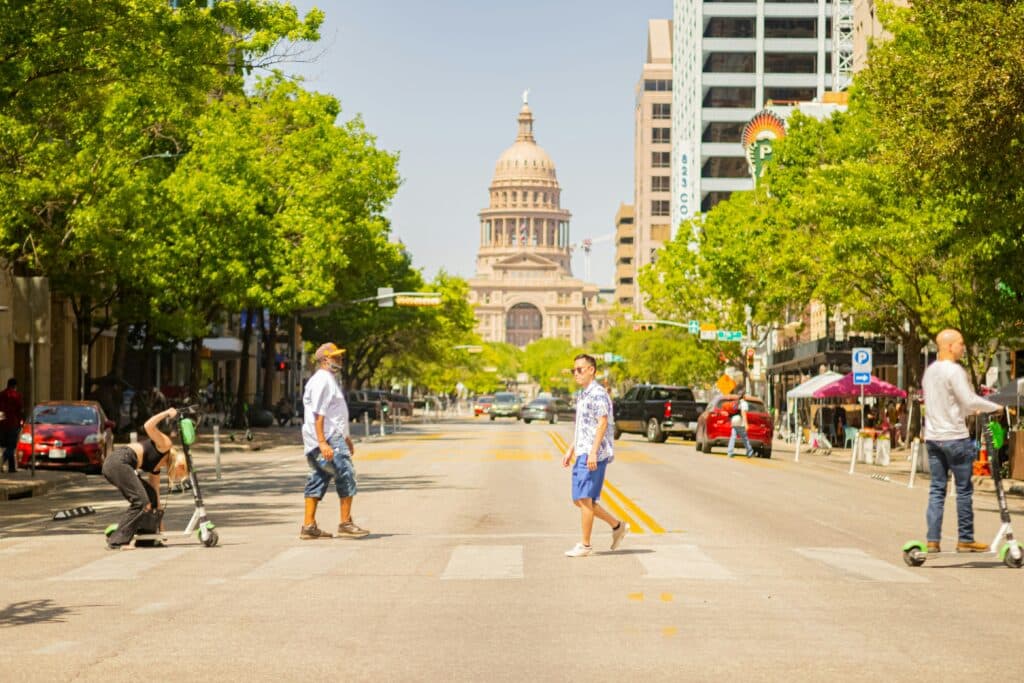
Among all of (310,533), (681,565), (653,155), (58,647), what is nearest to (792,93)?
(653,155)

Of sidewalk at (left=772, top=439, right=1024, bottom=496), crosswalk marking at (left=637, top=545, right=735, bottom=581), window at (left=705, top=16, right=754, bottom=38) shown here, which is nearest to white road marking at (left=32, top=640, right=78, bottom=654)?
crosswalk marking at (left=637, top=545, right=735, bottom=581)

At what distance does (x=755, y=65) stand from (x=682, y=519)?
114m

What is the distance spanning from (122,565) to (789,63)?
12052 cm

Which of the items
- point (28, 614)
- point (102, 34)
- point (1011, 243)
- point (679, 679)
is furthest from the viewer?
point (1011, 243)

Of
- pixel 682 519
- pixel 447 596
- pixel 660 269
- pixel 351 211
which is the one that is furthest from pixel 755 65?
pixel 447 596

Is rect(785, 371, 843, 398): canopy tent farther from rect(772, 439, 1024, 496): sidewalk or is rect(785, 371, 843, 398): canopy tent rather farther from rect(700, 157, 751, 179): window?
rect(700, 157, 751, 179): window

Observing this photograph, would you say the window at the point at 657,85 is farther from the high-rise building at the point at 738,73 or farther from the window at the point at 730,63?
the window at the point at 730,63

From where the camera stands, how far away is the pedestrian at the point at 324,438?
16781mm

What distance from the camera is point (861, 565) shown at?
47.4 ft

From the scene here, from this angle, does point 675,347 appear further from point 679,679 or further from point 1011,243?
point 679,679

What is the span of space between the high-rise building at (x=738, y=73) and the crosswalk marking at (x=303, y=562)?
114m

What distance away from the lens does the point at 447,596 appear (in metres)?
12.0

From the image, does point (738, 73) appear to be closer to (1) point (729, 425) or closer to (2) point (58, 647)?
(1) point (729, 425)

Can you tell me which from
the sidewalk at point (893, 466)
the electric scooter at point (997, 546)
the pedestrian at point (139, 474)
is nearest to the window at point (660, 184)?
the sidewalk at point (893, 466)
